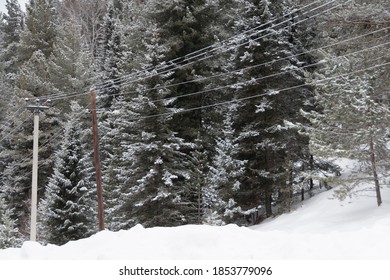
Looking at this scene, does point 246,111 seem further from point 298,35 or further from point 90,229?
point 90,229

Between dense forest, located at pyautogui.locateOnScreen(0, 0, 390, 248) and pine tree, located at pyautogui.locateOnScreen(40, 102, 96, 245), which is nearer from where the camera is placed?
dense forest, located at pyautogui.locateOnScreen(0, 0, 390, 248)

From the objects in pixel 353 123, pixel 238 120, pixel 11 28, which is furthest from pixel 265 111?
pixel 11 28

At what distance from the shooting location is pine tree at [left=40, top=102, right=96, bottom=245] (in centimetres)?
2025

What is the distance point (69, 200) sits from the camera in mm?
20578

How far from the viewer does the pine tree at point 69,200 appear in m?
20.2

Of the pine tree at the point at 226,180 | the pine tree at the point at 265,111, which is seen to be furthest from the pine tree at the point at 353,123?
the pine tree at the point at 226,180

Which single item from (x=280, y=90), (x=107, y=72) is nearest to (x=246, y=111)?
(x=280, y=90)

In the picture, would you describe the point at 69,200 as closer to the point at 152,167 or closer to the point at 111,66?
the point at 152,167

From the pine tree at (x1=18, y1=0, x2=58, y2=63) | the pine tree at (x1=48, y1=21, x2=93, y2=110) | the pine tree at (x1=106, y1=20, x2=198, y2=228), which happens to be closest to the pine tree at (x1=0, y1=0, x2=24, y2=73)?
the pine tree at (x1=18, y1=0, x2=58, y2=63)

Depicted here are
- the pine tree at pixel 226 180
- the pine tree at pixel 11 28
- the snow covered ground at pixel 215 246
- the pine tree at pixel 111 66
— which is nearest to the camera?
the snow covered ground at pixel 215 246

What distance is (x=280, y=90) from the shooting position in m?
18.8

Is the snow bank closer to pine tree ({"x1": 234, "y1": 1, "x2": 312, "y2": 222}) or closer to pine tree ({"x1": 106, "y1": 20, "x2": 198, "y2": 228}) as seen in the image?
pine tree ({"x1": 106, "y1": 20, "x2": 198, "y2": 228})

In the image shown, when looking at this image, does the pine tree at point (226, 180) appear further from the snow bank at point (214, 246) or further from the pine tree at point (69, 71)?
the pine tree at point (69, 71)

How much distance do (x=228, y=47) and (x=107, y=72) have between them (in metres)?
17.1
